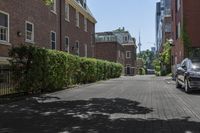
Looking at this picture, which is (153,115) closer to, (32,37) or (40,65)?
(40,65)

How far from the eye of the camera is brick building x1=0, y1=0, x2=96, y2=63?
21.5m

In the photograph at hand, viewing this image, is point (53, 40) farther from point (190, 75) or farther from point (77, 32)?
point (190, 75)

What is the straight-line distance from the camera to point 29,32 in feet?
81.2

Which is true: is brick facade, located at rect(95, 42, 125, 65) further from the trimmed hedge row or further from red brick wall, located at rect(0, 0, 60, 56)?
the trimmed hedge row

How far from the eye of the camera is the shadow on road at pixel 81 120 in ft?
29.0

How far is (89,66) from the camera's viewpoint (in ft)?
95.6

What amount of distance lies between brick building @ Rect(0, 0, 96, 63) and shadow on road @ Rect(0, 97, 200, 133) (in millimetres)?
8630

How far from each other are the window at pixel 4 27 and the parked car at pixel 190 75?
8931 millimetres

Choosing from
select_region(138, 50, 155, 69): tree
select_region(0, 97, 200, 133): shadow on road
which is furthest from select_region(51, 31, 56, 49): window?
select_region(138, 50, 155, 69): tree

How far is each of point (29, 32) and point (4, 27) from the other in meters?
3.76

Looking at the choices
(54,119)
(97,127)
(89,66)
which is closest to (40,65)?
(54,119)

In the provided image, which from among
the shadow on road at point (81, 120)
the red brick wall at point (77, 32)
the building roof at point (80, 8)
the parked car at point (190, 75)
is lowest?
the shadow on road at point (81, 120)

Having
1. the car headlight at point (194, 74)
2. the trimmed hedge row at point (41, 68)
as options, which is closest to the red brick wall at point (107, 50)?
the trimmed hedge row at point (41, 68)

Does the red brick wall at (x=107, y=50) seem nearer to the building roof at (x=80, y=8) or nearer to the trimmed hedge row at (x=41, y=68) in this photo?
the building roof at (x=80, y=8)
